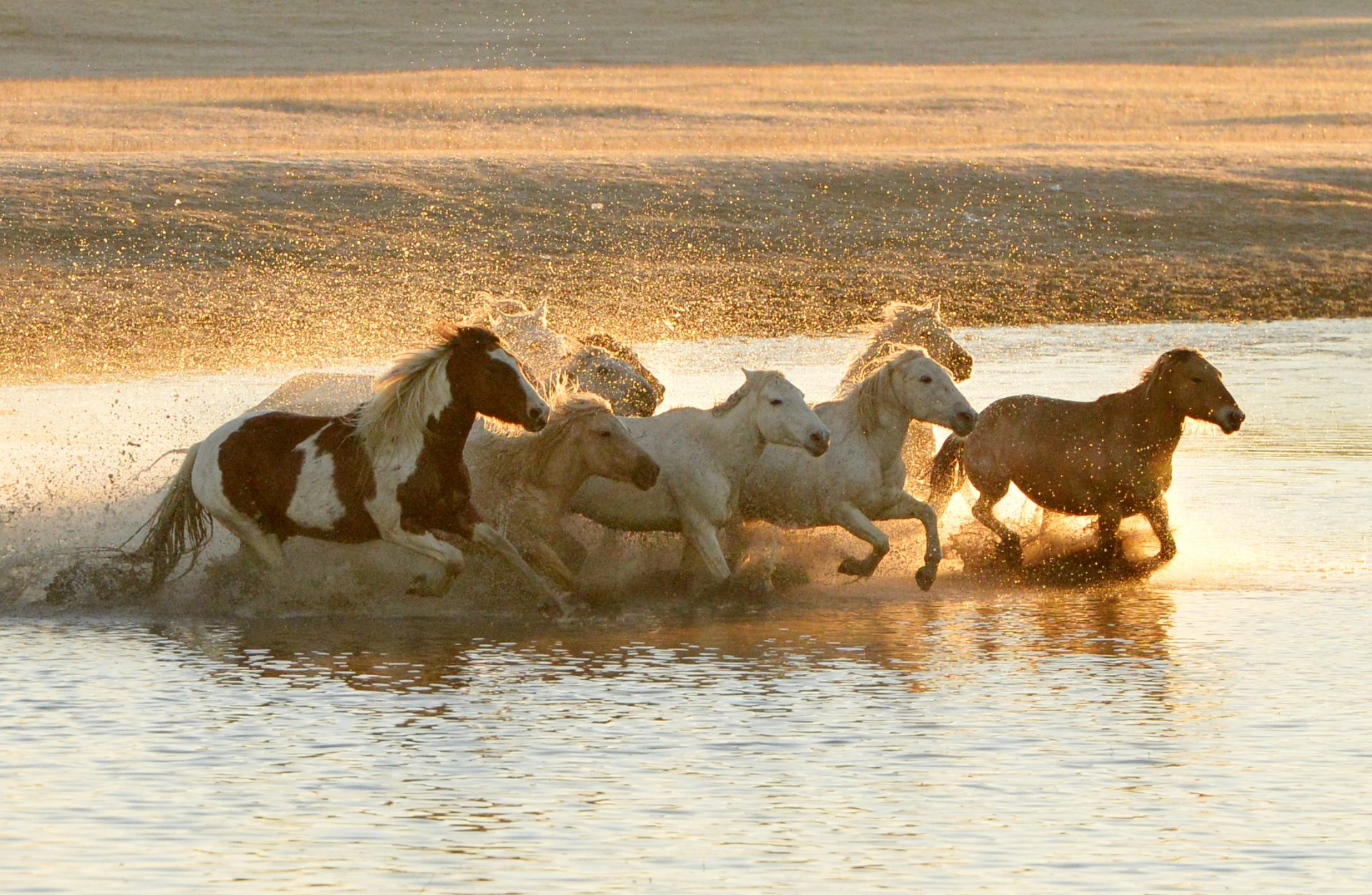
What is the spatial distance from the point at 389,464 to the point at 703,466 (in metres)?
1.40

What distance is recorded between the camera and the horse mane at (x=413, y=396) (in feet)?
31.3

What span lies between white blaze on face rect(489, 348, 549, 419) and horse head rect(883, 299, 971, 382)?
2.38m

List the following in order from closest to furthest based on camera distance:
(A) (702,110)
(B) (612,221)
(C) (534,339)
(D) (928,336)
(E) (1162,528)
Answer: (E) (1162,528), (D) (928,336), (C) (534,339), (B) (612,221), (A) (702,110)

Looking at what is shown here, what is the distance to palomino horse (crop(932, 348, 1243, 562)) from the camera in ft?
36.1

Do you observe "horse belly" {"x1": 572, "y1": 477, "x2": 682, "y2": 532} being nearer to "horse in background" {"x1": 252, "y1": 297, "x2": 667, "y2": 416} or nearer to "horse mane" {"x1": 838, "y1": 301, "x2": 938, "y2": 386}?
"horse in background" {"x1": 252, "y1": 297, "x2": 667, "y2": 416}

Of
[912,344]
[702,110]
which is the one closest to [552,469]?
[912,344]

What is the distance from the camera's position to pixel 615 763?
286 inches

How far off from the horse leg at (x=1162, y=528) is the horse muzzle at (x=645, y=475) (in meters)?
2.54

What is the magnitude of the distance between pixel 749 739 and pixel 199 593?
339 centimetres

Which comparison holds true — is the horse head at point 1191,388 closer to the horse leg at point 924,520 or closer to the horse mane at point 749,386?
the horse leg at point 924,520

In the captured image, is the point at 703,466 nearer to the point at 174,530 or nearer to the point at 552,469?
the point at 552,469

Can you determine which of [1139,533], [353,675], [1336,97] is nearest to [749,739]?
[353,675]

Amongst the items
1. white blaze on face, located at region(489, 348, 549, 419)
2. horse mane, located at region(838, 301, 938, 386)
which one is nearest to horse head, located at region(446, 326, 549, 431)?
white blaze on face, located at region(489, 348, 549, 419)

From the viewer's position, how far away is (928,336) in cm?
1130
